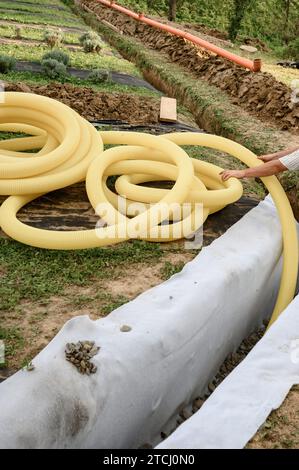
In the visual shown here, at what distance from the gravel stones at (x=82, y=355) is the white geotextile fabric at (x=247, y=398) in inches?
19.7

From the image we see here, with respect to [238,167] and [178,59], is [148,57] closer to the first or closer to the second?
[178,59]

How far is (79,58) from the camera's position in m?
10.2

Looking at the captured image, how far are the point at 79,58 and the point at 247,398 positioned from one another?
890 centimetres

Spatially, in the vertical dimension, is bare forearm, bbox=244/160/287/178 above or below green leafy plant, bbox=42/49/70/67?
above

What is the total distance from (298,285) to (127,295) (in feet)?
6.04

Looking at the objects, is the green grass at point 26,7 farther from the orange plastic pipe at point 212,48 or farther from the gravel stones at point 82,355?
the gravel stones at point 82,355

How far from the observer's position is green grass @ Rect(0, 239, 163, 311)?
3.34m

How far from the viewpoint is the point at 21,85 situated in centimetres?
675

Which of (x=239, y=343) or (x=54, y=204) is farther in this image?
(x=54, y=204)

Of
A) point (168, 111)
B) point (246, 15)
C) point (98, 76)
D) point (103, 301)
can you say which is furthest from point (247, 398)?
point (246, 15)

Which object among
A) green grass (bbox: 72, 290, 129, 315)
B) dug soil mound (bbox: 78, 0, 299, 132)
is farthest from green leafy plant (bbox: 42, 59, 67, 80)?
green grass (bbox: 72, 290, 129, 315)

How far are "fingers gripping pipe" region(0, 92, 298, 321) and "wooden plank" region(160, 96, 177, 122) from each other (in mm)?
2055

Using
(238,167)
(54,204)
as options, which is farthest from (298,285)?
(54,204)

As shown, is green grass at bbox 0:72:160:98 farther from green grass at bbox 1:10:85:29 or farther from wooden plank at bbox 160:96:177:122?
green grass at bbox 1:10:85:29
